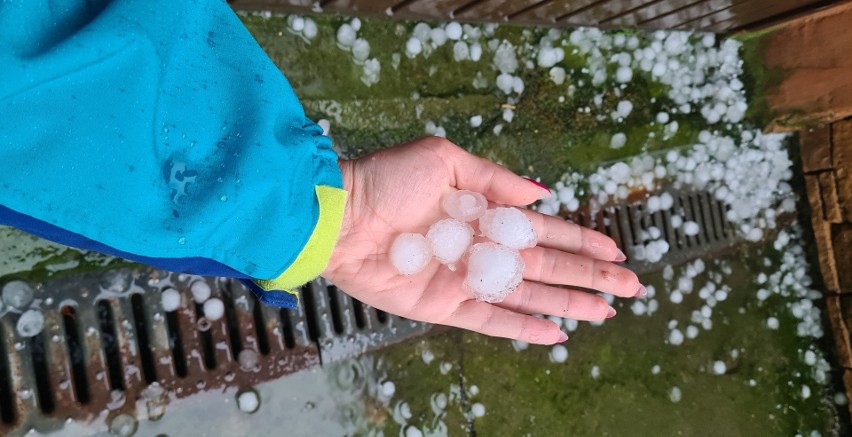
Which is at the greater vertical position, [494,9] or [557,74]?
[494,9]

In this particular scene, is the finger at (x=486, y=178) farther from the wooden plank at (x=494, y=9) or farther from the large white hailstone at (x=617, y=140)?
the large white hailstone at (x=617, y=140)

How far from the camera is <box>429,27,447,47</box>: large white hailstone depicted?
212 cm

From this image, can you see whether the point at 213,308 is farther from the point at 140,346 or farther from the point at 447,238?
the point at 447,238

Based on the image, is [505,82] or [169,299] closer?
[169,299]

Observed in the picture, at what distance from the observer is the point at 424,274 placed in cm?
162

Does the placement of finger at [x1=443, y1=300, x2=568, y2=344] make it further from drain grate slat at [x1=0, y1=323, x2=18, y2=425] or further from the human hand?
drain grate slat at [x1=0, y1=323, x2=18, y2=425]

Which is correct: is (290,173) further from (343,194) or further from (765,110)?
(765,110)

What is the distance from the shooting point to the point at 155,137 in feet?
3.40

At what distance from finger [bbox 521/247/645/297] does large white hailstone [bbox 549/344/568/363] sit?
54cm

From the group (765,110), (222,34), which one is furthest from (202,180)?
(765,110)

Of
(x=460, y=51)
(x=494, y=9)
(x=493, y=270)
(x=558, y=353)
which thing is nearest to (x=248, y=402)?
(x=493, y=270)

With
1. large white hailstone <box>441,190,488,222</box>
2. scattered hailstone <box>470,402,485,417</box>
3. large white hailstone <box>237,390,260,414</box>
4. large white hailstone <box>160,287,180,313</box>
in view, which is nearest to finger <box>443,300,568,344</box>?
large white hailstone <box>441,190,488,222</box>

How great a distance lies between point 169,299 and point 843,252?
98.7 inches

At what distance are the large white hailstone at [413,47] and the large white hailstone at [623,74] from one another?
811mm
